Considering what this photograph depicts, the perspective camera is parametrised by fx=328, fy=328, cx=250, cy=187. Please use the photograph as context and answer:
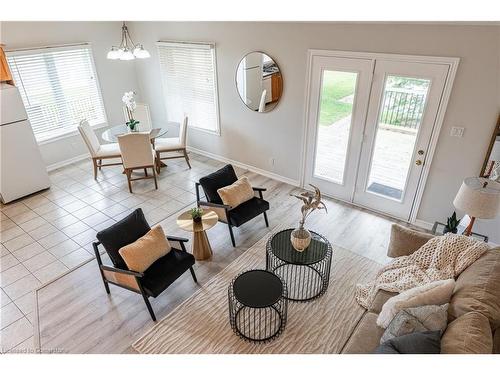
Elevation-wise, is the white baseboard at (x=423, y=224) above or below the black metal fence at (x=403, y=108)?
below

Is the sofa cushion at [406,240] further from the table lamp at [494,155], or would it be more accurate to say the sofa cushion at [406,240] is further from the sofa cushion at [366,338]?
the table lamp at [494,155]

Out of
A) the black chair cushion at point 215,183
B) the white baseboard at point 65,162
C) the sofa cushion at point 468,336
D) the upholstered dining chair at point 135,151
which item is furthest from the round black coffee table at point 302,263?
the white baseboard at point 65,162

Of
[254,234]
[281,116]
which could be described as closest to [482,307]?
[254,234]

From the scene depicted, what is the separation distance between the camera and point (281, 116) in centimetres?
485

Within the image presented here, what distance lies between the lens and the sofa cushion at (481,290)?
84.2 inches

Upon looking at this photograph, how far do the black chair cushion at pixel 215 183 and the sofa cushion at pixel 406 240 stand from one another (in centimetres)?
195

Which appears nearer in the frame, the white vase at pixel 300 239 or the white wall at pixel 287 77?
the white vase at pixel 300 239

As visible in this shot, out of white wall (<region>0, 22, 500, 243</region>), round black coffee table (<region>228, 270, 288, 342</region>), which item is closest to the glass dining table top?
white wall (<region>0, 22, 500, 243</region>)

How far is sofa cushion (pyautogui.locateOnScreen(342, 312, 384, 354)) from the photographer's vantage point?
7.41 feet

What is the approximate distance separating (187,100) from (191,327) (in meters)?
4.23

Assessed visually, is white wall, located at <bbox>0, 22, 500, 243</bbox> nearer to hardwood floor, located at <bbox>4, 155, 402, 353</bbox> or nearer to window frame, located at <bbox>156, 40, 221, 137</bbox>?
window frame, located at <bbox>156, 40, 221, 137</bbox>

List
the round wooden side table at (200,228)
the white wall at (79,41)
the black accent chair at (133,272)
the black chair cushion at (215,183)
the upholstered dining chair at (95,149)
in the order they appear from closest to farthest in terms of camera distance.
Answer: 1. the black accent chair at (133,272)
2. the round wooden side table at (200,228)
3. the black chair cushion at (215,183)
4. the white wall at (79,41)
5. the upholstered dining chair at (95,149)

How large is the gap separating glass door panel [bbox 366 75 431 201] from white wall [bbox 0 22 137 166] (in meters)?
4.78
